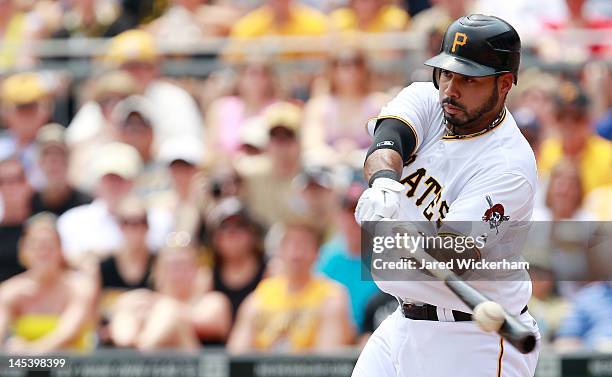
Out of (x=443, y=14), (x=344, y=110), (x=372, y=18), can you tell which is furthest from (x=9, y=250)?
(x=443, y=14)

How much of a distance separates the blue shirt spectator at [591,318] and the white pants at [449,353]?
281 cm

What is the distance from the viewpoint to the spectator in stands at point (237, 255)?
791 centimetres

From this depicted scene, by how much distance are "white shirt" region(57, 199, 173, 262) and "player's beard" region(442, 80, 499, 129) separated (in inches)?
160

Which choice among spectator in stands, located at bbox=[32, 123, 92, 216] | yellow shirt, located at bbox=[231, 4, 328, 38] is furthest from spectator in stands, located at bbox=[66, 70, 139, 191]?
yellow shirt, located at bbox=[231, 4, 328, 38]

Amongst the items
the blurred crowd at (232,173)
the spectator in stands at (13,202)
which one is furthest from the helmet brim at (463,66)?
the spectator in stands at (13,202)

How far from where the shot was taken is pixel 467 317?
15.1 feet

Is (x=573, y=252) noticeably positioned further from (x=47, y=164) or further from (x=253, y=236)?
(x=47, y=164)

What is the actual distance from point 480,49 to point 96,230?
4.68 metres

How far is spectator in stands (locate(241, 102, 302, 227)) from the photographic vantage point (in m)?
8.59

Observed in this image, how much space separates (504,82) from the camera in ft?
15.0

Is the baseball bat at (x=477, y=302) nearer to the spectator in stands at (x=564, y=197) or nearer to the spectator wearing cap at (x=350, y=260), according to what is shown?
the spectator wearing cap at (x=350, y=260)

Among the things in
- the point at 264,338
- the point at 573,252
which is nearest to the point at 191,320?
the point at 264,338

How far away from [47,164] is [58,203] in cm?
30

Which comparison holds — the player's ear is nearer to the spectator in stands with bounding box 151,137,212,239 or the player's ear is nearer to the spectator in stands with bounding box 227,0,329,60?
the spectator in stands with bounding box 151,137,212,239
